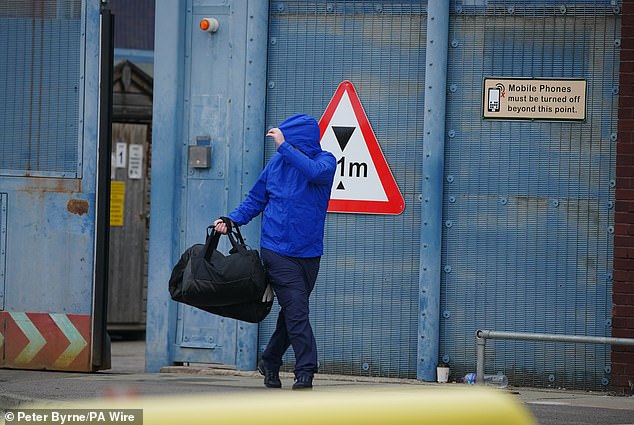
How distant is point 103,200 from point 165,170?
1.78 feet

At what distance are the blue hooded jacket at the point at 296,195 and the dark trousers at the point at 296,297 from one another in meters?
0.06

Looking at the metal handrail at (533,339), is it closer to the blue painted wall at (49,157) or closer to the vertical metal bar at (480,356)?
the vertical metal bar at (480,356)

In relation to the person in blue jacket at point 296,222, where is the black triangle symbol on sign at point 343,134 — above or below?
above

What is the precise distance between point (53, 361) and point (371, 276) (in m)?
2.61

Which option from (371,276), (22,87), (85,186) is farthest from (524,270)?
(22,87)

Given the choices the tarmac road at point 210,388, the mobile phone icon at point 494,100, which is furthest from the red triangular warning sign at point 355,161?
the tarmac road at point 210,388

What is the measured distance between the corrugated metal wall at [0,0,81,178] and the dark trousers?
2.83 metres

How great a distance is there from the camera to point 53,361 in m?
10.5

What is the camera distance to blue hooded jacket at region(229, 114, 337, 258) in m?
8.23

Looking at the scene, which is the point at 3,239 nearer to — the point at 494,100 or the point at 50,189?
the point at 50,189

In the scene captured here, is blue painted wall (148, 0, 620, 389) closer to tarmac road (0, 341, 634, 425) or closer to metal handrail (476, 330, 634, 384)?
tarmac road (0, 341, 634, 425)

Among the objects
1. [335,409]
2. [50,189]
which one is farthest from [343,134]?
[335,409]

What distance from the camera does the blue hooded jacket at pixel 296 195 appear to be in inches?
324

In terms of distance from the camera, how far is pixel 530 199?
386 inches
